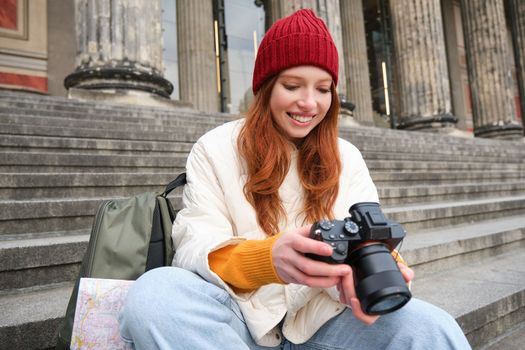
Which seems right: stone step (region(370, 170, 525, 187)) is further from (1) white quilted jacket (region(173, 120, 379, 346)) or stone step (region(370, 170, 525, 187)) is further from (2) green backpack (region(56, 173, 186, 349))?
(2) green backpack (region(56, 173, 186, 349))

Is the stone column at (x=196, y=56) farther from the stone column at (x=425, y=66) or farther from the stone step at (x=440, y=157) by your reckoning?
the stone step at (x=440, y=157)

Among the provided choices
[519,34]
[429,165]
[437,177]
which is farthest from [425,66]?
[519,34]

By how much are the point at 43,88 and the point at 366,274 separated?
33.3 feet

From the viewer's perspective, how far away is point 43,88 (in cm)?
905

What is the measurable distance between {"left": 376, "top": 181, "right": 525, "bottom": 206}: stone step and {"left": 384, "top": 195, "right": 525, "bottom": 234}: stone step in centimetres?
15

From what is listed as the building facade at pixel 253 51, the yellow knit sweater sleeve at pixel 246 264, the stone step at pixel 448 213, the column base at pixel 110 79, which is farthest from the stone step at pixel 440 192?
the building facade at pixel 253 51

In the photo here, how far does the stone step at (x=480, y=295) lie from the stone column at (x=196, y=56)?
8.04m

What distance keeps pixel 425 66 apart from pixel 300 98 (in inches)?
353

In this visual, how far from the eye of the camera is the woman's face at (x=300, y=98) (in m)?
1.19

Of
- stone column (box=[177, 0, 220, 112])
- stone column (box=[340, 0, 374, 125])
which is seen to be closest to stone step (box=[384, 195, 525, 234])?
stone column (box=[177, 0, 220, 112])

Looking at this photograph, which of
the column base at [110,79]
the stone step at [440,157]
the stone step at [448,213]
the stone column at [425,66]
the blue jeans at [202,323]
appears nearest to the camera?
the blue jeans at [202,323]

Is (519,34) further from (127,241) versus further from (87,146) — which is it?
(127,241)

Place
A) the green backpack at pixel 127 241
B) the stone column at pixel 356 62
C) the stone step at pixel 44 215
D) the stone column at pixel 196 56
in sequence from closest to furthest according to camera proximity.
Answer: the green backpack at pixel 127 241 < the stone step at pixel 44 215 < the stone column at pixel 196 56 < the stone column at pixel 356 62

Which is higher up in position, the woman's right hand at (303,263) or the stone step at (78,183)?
the stone step at (78,183)
